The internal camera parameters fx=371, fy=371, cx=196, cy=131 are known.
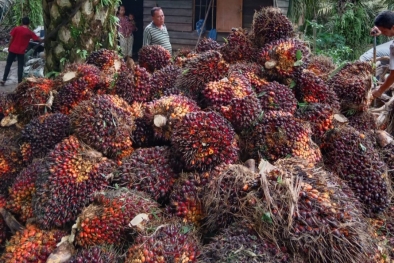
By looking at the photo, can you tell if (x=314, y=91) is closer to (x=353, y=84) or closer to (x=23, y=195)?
(x=353, y=84)

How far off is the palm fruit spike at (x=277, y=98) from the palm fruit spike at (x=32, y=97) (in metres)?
1.29

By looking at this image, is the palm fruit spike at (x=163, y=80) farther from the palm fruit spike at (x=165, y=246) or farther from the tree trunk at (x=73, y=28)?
the palm fruit spike at (x=165, y=246)

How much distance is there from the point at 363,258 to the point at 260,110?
35.4 inches

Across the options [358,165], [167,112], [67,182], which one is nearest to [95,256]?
[67,182]

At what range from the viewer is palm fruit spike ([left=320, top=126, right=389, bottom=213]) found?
6.20 feet

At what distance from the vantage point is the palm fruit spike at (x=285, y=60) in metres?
2.29

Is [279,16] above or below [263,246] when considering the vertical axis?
above

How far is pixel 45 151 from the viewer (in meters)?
2.04

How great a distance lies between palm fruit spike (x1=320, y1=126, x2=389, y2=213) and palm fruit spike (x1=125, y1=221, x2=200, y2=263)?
91 centimetres

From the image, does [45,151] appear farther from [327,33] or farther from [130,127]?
[327,33]

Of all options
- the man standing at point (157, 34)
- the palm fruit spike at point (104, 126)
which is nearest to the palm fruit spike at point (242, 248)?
the palm fruit spike at point (104, 126)

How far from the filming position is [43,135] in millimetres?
2039

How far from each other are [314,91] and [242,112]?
0.59 meters

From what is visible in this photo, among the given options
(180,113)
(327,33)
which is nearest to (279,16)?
(180,113)
